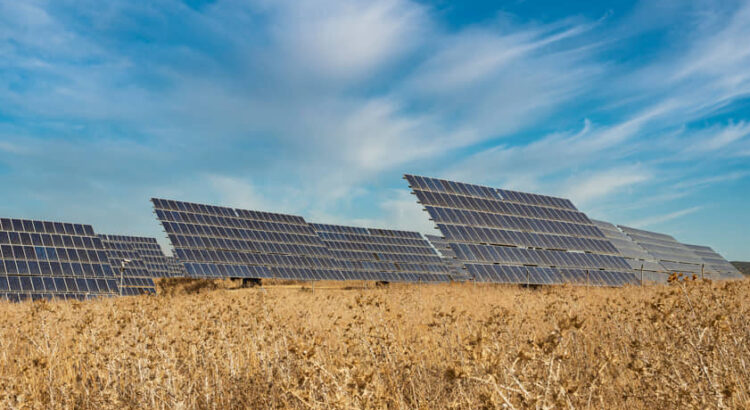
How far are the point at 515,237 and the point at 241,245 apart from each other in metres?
15.7

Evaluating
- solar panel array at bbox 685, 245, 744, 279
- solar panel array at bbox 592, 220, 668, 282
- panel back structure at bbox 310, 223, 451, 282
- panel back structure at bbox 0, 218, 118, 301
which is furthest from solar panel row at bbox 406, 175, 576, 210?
solar panel array at bbox 685, 245, 744, 279

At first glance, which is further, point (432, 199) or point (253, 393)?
point (432, 199)

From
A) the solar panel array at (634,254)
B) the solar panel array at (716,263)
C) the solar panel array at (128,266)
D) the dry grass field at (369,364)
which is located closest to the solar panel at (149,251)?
the solar panel array at (128,266)

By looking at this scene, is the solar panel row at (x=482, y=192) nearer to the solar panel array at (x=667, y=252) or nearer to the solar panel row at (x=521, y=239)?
the solar panel row at (x=521, y=239)

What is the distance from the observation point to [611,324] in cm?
834

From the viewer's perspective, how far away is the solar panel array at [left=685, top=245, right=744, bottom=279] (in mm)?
43312

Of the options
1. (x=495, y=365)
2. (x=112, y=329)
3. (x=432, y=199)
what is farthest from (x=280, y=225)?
(x=495, y=365)

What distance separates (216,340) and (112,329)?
1.63m

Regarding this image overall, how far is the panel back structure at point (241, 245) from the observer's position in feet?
79.2

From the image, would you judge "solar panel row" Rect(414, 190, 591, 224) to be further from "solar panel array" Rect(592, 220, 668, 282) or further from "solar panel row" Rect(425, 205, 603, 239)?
"solar panel array" Rect(592, 220, 668, 282)

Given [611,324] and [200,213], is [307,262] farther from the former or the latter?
[611,324]

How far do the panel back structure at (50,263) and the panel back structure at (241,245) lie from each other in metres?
4.47

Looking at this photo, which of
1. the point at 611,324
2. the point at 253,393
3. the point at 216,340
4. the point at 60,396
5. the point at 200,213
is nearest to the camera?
the point at 253,393

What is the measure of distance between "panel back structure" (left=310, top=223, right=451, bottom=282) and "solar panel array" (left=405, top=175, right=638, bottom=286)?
991 cm
